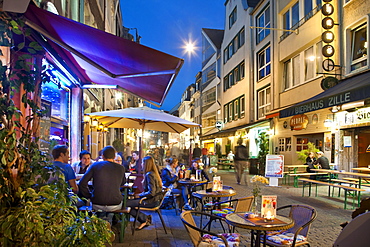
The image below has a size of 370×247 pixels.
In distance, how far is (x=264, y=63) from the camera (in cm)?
2120

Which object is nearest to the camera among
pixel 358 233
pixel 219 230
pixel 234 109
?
pixel 358 233

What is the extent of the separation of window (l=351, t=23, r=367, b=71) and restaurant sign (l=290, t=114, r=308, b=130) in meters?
3.64

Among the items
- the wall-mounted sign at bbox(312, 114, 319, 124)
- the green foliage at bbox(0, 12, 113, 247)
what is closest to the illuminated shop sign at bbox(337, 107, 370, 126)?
the wall-mounted sign at bbox(312, 114, 319, 124)

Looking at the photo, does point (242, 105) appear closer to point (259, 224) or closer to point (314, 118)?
point (314, 118)

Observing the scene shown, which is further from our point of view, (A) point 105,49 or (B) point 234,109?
(B) point 234,109

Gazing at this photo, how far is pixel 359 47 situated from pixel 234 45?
16721mm

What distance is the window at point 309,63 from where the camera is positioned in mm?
14684

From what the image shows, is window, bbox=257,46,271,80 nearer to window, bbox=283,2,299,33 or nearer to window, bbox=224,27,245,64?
window, bbox=283,2,299,33

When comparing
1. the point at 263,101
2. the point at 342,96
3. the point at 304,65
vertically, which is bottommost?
the point at 342,96

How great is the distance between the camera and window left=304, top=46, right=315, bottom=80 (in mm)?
14684

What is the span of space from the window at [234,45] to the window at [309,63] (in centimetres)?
1047

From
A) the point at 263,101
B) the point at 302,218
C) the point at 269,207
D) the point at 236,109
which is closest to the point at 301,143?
the point at 263,101

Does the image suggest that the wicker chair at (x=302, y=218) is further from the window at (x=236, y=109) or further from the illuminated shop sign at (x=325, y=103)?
the window at (x=236, y=109)

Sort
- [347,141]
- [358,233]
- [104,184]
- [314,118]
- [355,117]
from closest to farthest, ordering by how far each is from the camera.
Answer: [358,233], [104,184], [355,117], [347,141], [314,118]
